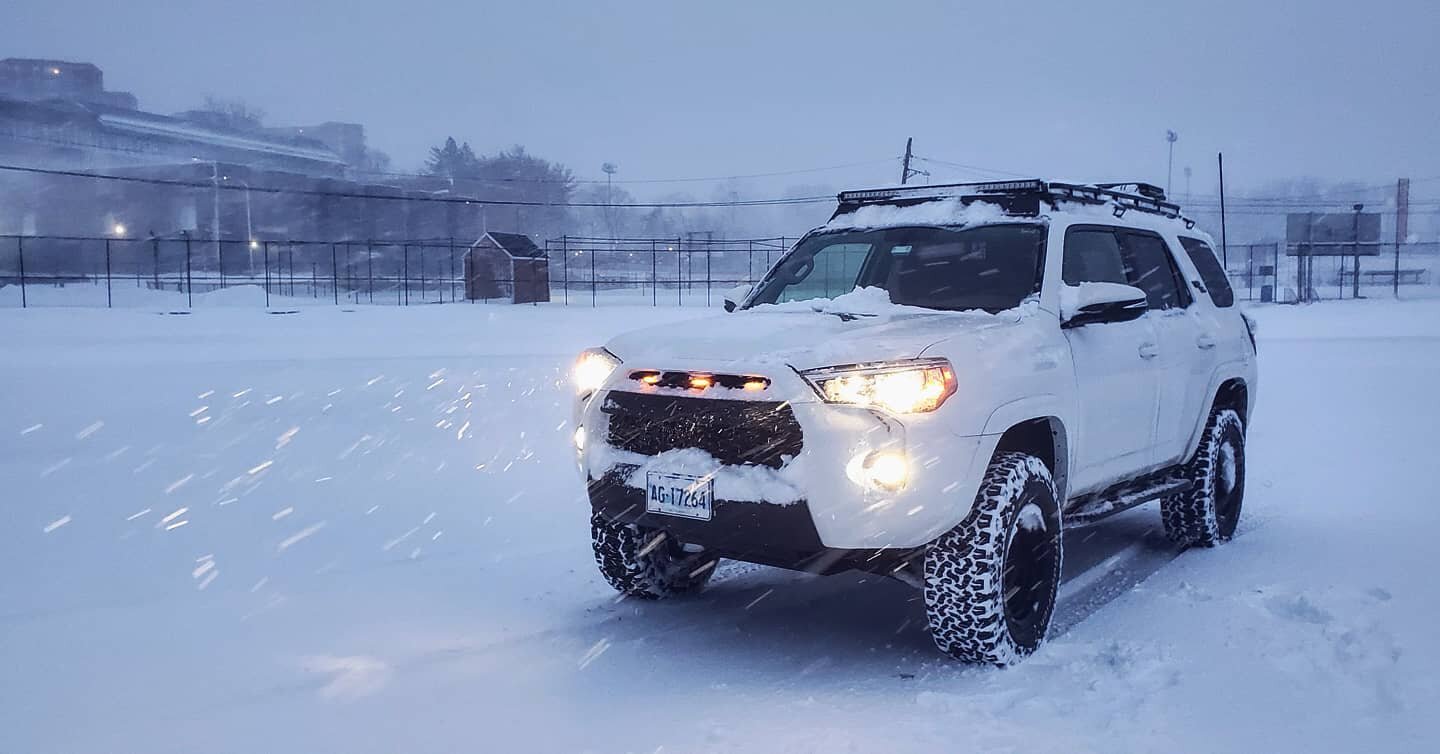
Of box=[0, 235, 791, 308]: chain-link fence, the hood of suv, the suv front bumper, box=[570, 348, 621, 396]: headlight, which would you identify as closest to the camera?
the suv front bumper

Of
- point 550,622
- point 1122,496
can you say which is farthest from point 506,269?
point 1122,496

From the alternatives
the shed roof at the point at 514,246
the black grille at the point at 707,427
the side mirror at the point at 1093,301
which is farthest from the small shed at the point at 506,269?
the black grille at the point at 707,427

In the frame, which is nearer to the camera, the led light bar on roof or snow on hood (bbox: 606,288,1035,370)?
snow on hood (bbox: 606,288,1035,370)

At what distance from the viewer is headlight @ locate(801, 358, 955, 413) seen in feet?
14.3

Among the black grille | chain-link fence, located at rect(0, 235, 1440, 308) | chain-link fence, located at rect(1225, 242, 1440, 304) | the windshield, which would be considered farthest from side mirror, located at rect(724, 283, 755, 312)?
chain-link fence, located at rect(0, 235, 1440, 308)

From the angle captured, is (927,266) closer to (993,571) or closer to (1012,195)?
(1012,195)

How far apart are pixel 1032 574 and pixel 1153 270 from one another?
2502mm

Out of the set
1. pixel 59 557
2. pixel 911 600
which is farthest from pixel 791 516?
pixel 59 557

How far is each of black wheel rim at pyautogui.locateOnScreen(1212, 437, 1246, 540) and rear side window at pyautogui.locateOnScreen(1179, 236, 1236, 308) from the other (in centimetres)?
92

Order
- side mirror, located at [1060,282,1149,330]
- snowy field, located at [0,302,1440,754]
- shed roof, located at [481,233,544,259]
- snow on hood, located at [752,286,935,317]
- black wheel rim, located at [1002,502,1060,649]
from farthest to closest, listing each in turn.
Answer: shed roof, located at [481,233,544,259] < snow on hood, located at [752,286,935,317] < side mirror, located at [1060,282,1149,330] < black wheel rim, located at [1002,502,1060,649] < snowy field, located at [0,302,1440,754]

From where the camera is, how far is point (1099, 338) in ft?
18.2

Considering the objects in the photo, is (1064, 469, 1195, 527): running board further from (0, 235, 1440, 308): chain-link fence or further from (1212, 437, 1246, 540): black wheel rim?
(0, 235, 1440, 308): chain-link fence

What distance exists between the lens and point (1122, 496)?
6.00 metres

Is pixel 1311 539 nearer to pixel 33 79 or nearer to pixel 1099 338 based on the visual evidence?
pixel 1099 338
